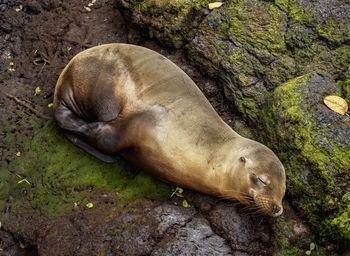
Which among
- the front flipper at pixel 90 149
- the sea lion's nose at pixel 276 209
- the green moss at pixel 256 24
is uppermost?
the green moss at pixel 256 24

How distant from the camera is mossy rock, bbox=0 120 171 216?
3898 millimetres

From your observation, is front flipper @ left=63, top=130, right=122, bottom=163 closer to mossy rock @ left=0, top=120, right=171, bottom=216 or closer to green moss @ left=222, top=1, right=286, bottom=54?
mossy rock @ left=0, top=120, right=171, bottom=216

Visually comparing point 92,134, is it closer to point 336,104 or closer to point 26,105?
point 26,105

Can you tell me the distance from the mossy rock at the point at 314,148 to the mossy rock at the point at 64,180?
4.80 ft

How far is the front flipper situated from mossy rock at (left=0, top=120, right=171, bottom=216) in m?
0.07

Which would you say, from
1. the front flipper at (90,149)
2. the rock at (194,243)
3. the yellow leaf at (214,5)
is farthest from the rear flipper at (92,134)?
the yellow leaf at (214,5)

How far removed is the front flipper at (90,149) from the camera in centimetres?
412

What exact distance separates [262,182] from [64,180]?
89.0 inches

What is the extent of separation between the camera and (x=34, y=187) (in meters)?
3.99

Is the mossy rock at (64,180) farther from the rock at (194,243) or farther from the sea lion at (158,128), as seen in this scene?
the rock at (194,243)

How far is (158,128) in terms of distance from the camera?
12.4 feet

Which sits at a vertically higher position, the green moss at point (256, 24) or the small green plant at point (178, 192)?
the green moss at point (256, 24)

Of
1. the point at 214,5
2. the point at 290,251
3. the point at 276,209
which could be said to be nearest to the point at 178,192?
the point at 276,209

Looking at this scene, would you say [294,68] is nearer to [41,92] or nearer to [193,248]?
[193,248]
